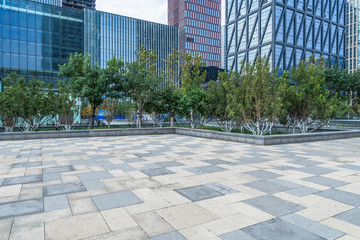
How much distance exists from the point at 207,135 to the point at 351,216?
511 inches

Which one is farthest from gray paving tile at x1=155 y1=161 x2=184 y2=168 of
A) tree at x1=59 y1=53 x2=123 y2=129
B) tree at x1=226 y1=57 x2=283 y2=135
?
tree at x1=59 y1=53 x2=123 y2=129

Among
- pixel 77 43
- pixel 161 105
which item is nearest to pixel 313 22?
pixel 77 43

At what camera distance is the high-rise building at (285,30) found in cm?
7212

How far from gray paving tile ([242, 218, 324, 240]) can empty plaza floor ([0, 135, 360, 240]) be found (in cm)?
1

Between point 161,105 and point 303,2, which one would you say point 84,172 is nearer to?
point 161,105

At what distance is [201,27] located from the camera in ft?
388

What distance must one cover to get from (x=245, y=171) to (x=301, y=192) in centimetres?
Result: 199

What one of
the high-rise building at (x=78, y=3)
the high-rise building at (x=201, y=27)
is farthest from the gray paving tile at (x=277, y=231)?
the high-rise building at (x=78, y=3)

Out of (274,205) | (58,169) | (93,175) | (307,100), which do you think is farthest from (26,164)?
(307,100)

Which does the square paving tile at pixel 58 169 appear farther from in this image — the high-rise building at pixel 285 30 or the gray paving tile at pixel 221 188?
the high-rise building at pixel 285 30

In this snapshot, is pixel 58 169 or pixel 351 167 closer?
pixel 58 169

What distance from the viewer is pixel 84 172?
22.8ft

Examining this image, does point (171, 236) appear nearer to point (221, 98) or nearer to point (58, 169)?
point (58, 169)

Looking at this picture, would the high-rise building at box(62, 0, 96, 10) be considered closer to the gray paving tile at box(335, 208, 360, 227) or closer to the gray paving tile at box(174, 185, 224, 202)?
the gray paving tile at box(174, 185, 224, 202)
